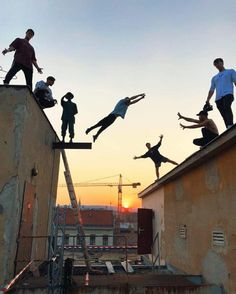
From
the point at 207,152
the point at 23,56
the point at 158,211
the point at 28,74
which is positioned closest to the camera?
the point at 207,152

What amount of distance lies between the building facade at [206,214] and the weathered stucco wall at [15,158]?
3935 mm

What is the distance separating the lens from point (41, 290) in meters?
5.88

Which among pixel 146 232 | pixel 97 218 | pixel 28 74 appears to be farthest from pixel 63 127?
pixel 97 218

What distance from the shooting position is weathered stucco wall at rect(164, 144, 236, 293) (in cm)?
600

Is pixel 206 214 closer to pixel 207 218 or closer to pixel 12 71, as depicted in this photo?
pixel 207 218

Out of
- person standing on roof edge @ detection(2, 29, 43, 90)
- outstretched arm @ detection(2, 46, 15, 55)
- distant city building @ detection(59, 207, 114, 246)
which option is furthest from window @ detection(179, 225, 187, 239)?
distant city building @ detection(59, 207, 114, 246)

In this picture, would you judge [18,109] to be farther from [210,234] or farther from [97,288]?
[210,234]

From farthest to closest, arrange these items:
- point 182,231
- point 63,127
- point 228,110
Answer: point 63,127 → point 182,231 → point 228,110

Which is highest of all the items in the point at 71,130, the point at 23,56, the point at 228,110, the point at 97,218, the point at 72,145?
the point at 23,56

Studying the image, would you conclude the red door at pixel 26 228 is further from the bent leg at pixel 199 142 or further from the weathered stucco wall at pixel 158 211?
the weathered stucco wall at pixel 158 211

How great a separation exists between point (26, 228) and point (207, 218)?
423cm

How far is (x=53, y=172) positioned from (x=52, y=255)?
3.77 m

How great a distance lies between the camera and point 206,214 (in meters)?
7.22

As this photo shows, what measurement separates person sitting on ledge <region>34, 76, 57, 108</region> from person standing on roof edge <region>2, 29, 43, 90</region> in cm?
71
